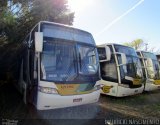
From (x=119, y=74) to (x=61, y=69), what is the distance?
12.0ft

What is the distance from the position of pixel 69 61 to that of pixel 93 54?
3.68 ft

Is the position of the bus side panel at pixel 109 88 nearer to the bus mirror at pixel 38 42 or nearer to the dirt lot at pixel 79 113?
the dirt lot at pixel 79 113

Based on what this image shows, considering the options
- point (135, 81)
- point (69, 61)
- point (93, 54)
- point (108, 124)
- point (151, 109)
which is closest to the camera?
point (108, 124)

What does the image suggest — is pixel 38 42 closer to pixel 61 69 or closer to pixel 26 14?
pixel 61 69

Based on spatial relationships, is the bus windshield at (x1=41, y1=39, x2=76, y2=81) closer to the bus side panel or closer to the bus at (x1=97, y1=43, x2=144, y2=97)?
the bus at (x1=97, y1=43, x2=144, y2=97)

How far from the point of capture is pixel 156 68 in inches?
461

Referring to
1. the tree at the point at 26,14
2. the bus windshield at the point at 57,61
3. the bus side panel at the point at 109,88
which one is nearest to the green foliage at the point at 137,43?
the tree at the point at 26,14

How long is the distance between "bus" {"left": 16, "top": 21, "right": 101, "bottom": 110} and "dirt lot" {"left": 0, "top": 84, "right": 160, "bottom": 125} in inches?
21.0

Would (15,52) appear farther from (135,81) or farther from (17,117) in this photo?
(135,81)

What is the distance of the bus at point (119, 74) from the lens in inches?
355

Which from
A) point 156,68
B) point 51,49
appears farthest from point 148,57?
point 51,49

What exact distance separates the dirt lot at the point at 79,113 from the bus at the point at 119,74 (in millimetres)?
605

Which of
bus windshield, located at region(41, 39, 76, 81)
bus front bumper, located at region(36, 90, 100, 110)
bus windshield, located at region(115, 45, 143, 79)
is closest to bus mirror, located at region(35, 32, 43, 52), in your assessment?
bus windshield, located at region(41, 39, 76, 81)

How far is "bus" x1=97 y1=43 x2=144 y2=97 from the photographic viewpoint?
9.02 meters
